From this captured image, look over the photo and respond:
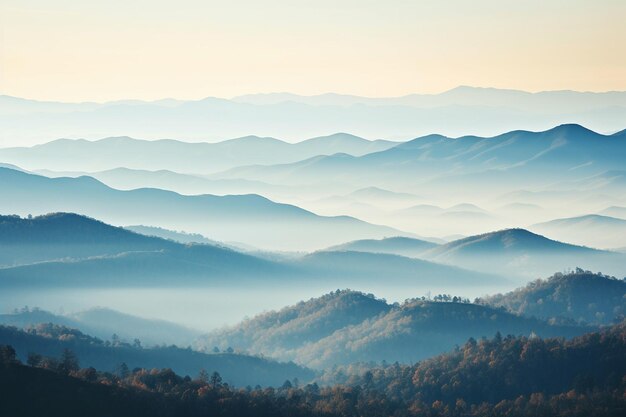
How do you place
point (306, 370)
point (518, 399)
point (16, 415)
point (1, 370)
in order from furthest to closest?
point (306, 370), point (518, 399), point (1, 370), point (16, 415)

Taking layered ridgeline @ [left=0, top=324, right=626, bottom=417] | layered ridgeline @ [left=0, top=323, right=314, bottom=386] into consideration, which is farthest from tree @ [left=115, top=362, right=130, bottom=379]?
layered ridgeline @ [left=0, top=323, right=314, bottom=386]

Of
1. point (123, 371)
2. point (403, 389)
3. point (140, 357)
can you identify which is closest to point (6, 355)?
point (123, 371)

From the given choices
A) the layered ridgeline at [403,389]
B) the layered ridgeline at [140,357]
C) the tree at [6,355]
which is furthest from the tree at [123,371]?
the tree at [6,355]

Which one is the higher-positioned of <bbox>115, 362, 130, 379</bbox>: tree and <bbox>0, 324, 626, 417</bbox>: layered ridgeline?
<bbox>115, 362, 130, 379</bbox>: tree

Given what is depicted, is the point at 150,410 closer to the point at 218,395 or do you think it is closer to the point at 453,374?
the point at 218,395

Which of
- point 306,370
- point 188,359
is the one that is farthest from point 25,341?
point 306,370

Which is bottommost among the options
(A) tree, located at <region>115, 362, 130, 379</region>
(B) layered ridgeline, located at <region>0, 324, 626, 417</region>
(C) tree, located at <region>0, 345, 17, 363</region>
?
(B) layered ridgeline, located at <region>0, 324, 626, 417</region>

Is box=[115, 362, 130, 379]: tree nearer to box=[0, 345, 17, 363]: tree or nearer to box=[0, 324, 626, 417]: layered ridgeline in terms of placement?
box=[0, 324, 626, 417]: layered ridgeline
